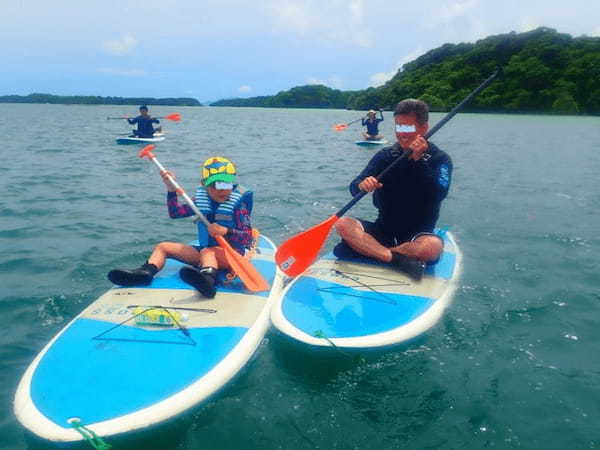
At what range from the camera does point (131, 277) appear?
432 cm

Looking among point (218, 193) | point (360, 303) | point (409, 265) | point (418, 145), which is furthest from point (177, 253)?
point (418, 145)

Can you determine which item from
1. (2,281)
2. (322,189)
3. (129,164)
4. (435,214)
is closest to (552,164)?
(322,189)

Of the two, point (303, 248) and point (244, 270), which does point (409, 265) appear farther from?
point (244, 270)

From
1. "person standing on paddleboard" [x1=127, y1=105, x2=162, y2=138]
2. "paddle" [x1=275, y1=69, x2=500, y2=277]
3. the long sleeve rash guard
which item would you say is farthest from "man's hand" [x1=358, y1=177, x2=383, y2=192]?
"person standing on paddleboard" [x1=127, y1=105, x2=162, y2=138]

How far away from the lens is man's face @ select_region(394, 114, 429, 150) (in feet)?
15.5

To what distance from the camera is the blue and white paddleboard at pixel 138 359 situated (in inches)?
107

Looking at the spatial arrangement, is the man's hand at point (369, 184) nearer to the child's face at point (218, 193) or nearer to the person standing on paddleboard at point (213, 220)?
the person standing on paddleboard at point (213, 220)

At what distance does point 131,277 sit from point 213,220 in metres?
1.02

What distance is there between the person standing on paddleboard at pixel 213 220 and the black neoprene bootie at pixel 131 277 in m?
0.01

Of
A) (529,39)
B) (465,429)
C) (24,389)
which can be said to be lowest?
(465,429)

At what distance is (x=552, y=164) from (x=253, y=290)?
1411 centimetres

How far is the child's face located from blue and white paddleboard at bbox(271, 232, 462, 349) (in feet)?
3.75

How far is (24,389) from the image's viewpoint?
2918 millimetres

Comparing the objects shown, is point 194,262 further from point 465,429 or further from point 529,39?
point 529,39
